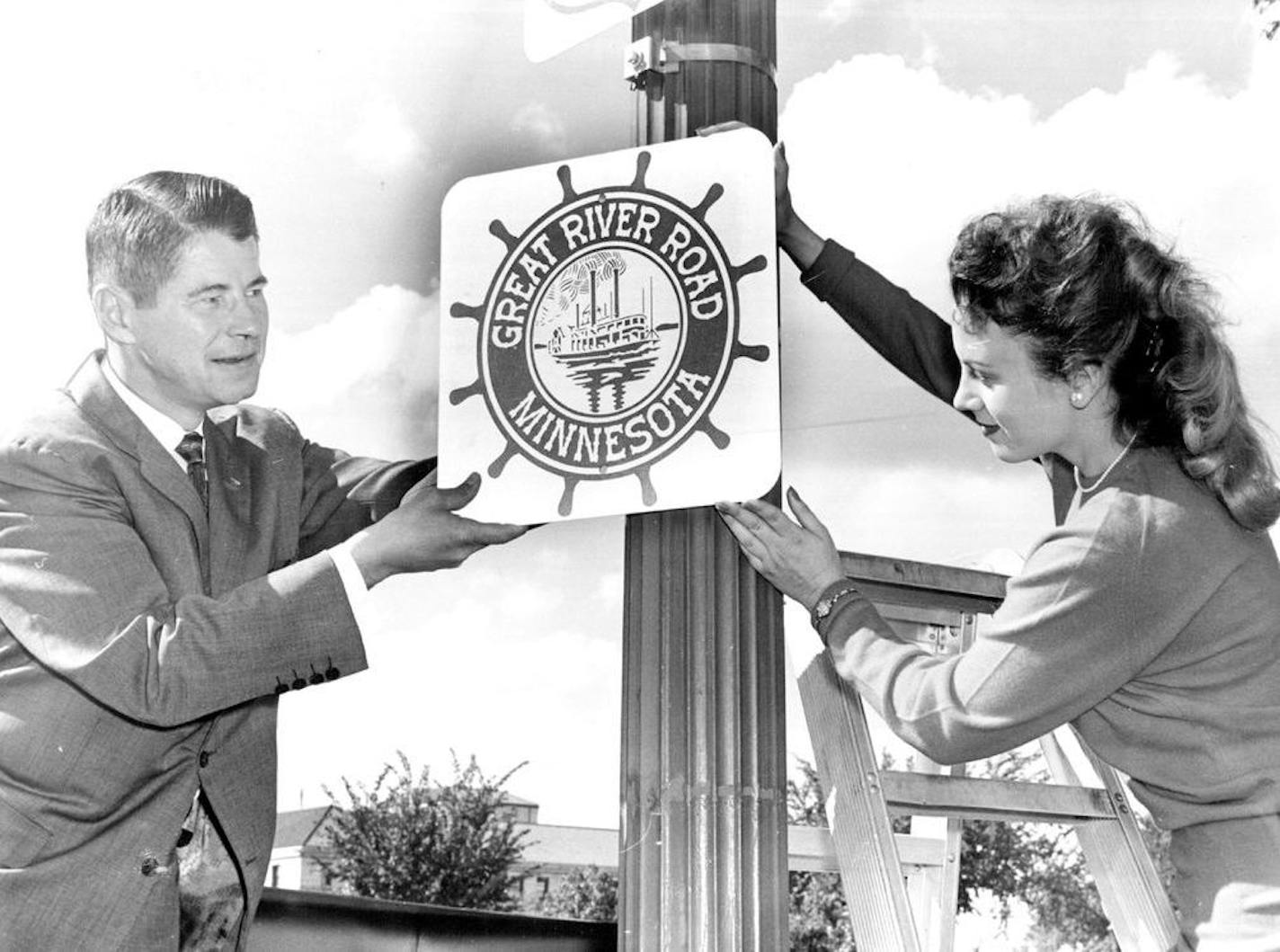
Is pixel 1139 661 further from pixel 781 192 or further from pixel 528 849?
pixel 528 849

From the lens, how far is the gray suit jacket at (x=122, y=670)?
1.36 metres

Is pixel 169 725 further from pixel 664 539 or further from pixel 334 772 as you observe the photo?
pixel 334 772

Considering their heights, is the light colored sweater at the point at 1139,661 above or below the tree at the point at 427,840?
below

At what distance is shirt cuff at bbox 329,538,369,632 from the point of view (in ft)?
4.71

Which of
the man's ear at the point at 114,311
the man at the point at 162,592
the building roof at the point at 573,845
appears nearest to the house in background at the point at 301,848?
the building roof at the point at 573,845

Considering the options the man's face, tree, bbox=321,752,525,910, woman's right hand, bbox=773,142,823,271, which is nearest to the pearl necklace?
woman's right hand, bbox=773,142,823,271

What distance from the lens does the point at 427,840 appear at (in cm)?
373

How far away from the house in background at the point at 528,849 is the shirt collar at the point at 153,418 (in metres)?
0.62

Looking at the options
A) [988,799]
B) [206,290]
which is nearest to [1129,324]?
[988,799]

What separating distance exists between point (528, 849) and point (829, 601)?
162 centimetres

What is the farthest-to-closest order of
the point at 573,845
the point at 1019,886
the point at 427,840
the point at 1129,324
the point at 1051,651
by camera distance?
the point at 1019,886 < the point at 427,840 < the point at 573,845 < the point at 1129,324 < the point at 1051,651

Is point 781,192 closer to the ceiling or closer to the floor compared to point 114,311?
closer to the ceiling

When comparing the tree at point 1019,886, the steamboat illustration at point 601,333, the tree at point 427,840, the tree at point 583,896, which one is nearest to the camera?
the steamboat illustration at point 601,333

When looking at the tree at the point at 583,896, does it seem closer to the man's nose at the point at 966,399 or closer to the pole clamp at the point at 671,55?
the man's nose at the point at 966,399
